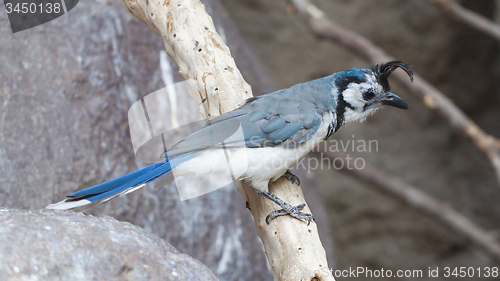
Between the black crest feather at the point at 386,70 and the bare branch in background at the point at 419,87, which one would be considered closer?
the black crest feather at the point at 386,70

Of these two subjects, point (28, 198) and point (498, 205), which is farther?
point (498, 205)

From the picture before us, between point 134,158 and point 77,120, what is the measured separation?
0.44 meters

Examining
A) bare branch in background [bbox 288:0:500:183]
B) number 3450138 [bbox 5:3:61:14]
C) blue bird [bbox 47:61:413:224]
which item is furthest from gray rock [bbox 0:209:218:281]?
bare branch in background [bbox 288:0:500:183]

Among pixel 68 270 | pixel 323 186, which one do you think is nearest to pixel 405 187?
pixel 323 186

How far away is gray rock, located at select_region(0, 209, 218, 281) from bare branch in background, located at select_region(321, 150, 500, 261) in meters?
2.42

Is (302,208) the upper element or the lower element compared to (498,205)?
lower

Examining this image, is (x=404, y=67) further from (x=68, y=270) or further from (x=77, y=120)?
(x=77, y=120)

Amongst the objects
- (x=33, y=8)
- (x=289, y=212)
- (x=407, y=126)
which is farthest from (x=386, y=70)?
(x=407, y=126)

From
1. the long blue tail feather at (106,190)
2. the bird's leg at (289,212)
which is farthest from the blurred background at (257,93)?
the bird's leg at (289,212)

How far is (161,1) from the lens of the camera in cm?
204

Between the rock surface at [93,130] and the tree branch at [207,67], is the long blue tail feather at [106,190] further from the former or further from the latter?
the rock surface at [93,130]

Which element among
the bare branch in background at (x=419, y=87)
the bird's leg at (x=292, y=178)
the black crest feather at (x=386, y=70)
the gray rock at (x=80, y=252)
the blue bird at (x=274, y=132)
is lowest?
the gray rock at (x=80, y=252)

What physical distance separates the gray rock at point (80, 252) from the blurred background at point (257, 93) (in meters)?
1.17

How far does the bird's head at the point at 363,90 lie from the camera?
80.4 inches
